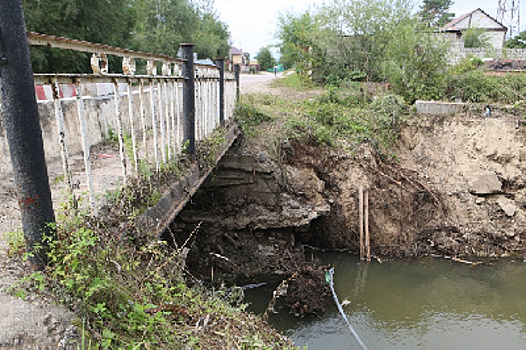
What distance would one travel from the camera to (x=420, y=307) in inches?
262

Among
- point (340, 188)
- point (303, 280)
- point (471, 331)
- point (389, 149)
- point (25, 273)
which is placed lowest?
point (471, 331)

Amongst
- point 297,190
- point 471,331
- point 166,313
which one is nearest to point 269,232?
point 297,190

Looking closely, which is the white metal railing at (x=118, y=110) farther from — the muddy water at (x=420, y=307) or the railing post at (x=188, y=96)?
the muddy water at (x=420, y=307)

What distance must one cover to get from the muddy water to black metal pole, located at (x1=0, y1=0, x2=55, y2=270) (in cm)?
474

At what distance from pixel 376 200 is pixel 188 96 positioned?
5.94 metres

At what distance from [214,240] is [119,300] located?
5.41 metres

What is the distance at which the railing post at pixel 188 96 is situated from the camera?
12.1ft

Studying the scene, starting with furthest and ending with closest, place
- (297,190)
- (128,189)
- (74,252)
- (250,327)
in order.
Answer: (297,190), (128,189), (250,327), (74,252)

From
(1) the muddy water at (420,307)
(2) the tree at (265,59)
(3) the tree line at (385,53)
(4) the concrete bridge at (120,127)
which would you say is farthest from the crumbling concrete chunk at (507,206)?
(2) the tree at (265,59)

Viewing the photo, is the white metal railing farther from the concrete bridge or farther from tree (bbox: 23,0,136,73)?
tree (bbox: 23,0,136,73)

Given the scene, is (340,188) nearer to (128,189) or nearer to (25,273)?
(128,189)

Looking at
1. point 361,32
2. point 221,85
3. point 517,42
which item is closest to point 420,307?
point 221,85

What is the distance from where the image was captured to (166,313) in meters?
1.97

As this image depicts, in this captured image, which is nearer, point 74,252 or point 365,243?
point 74,252
